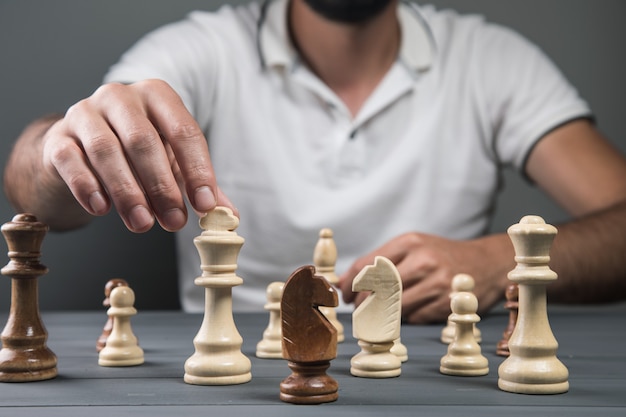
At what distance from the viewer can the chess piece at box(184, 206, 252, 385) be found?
2.98 ft

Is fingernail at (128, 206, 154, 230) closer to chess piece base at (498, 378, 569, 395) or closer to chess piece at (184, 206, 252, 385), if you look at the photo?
chess piece at (184, 206, 252, 385)

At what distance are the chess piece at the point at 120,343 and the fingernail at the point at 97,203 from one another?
130 millimetres

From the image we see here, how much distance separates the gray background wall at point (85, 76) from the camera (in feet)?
8.66

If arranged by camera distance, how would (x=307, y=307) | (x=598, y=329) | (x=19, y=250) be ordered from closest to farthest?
(x=307, y=307) < (x=19, y=250) < (x=598, y=329)

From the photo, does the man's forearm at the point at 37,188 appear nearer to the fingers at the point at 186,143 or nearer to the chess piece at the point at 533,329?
the fingers at the point at 186,143

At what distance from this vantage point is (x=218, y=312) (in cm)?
95

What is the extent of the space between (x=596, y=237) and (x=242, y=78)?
43.8 inches

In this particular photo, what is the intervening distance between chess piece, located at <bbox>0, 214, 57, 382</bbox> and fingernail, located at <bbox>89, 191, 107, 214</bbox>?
76mm

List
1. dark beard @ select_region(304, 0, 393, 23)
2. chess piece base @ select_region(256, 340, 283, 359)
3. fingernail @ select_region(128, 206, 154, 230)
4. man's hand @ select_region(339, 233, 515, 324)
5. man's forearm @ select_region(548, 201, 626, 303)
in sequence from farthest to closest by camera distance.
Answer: dark beard @ select_region(304, 0, 393, 23) → man's forearm @ select_region(548, 201, 626, 303) → man's hand @ select_region(339, 233, 515, 324) → chess piece base @ select_region(256, 340, 283, 359) → fingernail @ select_region(128, 206, 154, 230)

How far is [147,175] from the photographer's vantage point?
3.41 ft

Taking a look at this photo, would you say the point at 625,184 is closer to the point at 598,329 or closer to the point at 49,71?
the point at 598,329

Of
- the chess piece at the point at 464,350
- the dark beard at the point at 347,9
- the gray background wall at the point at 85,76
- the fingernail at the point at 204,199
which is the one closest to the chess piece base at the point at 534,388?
the chess piece at the point at 464,350

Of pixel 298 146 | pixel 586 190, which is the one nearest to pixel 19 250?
pixel 298 146

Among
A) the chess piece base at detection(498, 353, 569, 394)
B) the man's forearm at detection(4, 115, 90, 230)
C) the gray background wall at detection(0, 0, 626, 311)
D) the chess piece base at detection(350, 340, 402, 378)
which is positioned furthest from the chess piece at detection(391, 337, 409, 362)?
the gray background wall at detection(0, 0, 626, 311)
